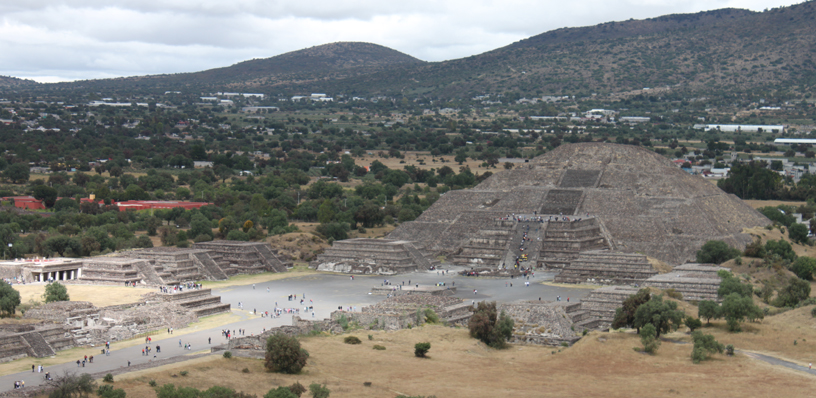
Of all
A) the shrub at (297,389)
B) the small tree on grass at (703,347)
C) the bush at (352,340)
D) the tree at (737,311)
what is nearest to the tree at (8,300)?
the bush at (352,340)

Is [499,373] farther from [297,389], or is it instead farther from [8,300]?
[8,300]

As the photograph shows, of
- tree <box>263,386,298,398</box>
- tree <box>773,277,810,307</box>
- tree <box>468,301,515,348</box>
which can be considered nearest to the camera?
tree <box>263,386,298,398</box>

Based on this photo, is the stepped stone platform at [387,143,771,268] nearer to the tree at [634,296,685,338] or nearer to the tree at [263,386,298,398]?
the tree at [634,296,685,338]

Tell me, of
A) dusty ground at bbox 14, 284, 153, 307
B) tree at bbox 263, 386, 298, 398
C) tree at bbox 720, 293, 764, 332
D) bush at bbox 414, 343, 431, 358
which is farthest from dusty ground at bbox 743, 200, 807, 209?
tree at bbox 263, 386, 298, 398

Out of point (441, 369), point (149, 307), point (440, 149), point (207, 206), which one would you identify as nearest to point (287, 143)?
point (440, 149)

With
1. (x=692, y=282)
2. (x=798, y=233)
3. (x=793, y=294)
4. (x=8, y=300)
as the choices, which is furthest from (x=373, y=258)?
(x=798, y=233)

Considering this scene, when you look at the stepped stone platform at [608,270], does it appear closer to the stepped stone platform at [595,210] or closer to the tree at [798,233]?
the stepped stone platform at [595,210]
